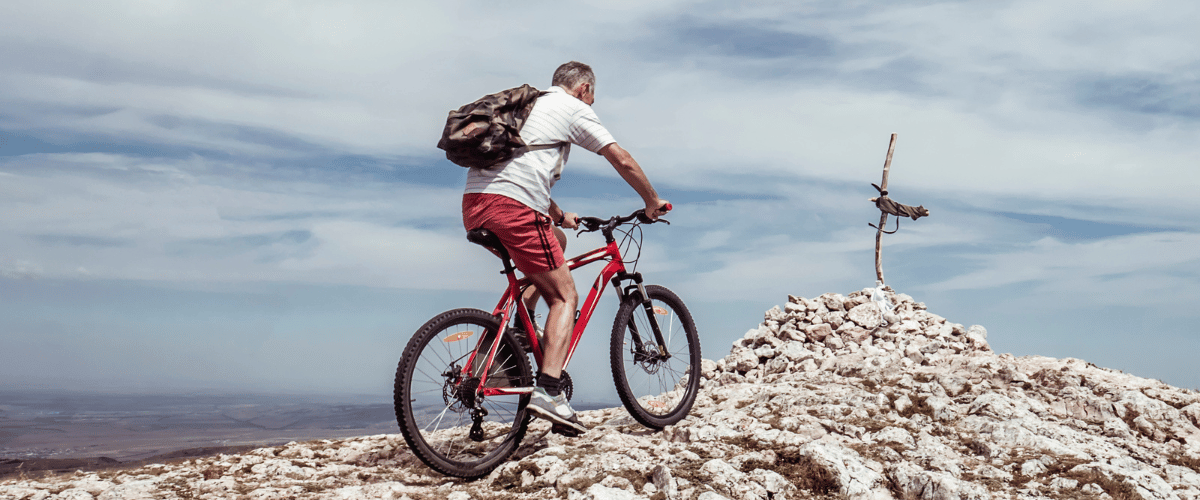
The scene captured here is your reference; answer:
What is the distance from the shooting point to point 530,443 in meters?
5.61

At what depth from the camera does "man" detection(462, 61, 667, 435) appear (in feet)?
15.9

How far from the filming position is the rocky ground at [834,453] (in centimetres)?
433

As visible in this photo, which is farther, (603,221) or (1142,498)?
(603,221)

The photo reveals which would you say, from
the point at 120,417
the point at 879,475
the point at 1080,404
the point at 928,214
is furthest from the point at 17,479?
the point at 120,417

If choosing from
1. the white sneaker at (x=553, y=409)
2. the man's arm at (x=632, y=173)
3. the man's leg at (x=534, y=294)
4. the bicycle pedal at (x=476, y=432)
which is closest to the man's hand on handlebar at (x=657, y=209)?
the man's arm at (x=632, y=173)

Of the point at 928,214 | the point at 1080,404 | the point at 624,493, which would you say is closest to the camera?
the point at 624,493

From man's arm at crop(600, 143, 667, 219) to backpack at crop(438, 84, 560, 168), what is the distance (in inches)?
18.9

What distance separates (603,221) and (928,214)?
33.1 ft

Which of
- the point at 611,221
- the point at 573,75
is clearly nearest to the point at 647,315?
the point at 611,221

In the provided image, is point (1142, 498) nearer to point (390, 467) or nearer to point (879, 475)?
point (879, 475)

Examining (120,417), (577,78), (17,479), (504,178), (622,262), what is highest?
(577,78)

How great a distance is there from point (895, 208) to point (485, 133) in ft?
35.0

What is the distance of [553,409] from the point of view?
522cm

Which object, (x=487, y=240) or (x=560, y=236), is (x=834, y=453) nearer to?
(x=560, y=236)
